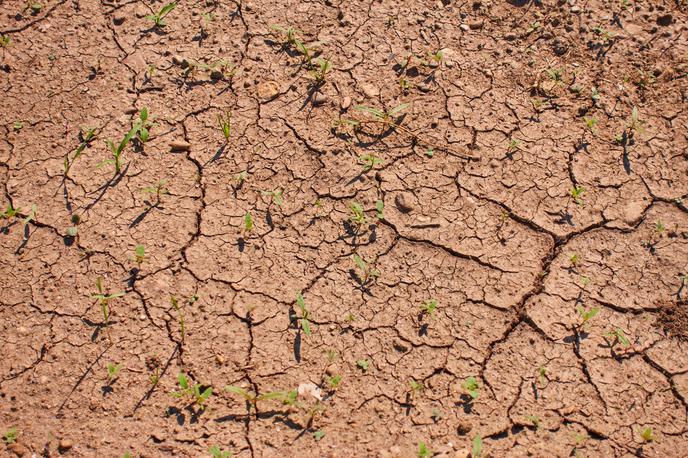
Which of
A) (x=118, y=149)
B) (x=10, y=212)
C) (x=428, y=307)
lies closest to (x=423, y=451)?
(x=428, y=307)

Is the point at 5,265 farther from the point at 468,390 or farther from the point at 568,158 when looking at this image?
the point at 568,158

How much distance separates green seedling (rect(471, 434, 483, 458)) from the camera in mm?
2725

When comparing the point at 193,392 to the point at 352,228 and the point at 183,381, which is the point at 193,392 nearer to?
the point at 183,381

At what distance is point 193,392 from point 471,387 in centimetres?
134

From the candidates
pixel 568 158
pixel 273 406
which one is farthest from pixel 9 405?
pixel 568 158

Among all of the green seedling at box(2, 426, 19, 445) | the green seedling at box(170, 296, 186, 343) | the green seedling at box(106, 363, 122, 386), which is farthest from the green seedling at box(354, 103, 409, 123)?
the green seedling at box(2, 426, 19, 445)

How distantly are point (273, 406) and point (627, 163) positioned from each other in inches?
96.2

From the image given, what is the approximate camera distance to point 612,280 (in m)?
3.17

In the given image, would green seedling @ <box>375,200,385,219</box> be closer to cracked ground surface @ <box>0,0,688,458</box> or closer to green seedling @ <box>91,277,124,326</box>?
cracked ground surface @ <box>0,0,688,458</box>

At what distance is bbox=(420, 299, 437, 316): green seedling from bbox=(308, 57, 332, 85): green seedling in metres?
1.57

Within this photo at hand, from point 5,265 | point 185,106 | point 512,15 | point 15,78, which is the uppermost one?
point 512,15

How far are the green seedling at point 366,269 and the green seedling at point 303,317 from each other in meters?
0.34

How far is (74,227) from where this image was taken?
3.27m

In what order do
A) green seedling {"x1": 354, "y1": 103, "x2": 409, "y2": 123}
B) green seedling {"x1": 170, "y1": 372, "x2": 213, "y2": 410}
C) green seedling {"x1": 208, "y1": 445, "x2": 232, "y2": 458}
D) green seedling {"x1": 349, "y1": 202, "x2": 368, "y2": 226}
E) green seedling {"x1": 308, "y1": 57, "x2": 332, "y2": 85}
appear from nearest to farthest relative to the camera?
green seedling {"x1": 208, "y1": 445, "x2": 232, "y2": 458} → green seedling {"x1": 170, "y1": 372, "x2": 213, "y2": 410} → green seedling {"x1": 349, "y1": 202, "x2": 368, "y2": 226} → green seedling {"x1": 354, "y1": 103, "x2": 409, "y2": 123} → green seedling {"x1": 308, "y1": 57, "x2": 332, "y2": 85}
